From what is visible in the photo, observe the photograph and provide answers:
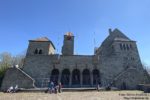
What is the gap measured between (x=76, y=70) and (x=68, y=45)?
8581 millimetres

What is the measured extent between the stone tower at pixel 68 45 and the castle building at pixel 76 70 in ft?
14.4

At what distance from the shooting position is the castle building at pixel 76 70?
94.6 ft

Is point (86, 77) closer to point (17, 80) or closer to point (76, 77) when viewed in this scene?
point (76, 77)

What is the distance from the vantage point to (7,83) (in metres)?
28.1

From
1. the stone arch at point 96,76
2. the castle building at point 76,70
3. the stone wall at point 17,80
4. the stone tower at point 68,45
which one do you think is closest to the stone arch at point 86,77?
the castle building at point 76,70

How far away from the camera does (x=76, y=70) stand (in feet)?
107

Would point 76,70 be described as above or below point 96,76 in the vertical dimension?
above

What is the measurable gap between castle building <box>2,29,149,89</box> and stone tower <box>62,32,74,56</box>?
173 inches

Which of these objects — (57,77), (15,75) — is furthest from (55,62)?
(15,75)

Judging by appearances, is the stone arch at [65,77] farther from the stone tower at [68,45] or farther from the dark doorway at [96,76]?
the stone tower at [68,45]

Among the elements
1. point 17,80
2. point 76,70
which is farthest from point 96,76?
point 17,80

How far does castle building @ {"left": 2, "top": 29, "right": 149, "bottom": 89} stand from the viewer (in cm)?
2882

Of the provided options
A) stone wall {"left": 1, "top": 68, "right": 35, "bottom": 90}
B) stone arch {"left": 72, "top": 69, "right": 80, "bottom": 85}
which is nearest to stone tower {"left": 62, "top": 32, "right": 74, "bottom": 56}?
stone arch {"left": 72, "top": 69, "right": 80, "bottom": 85}

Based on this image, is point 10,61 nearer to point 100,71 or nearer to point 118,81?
point 100,71
